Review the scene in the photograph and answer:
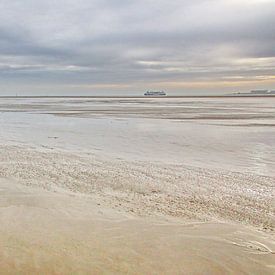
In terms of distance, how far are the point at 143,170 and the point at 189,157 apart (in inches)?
106

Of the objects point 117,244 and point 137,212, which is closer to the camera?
point 117,244

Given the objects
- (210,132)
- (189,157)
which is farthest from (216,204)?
(210,132)

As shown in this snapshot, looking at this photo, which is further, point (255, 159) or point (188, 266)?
point (255, 159)

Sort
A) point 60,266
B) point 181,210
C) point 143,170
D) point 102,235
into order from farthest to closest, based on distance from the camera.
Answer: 1. point 143,170
2. point 181,210
3. point 102,235
4. point 60,266

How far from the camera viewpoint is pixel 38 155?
11.8 m

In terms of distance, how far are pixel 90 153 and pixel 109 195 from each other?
530cm

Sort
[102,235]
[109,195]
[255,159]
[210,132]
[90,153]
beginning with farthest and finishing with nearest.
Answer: [210,132] < [90,153] < [255,159] < [109,195] < [102,235]

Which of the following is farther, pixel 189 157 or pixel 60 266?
pixel 189 157

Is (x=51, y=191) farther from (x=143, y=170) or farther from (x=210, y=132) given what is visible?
(x=210, y=132)

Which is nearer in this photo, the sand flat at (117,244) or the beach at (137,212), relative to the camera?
the sand flat at (117,244)

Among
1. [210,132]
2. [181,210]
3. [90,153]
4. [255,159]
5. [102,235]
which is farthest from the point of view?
[210,132]

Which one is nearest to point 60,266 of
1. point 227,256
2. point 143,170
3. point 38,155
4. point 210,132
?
point 227,256

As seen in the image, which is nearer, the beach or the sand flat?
the sand flat

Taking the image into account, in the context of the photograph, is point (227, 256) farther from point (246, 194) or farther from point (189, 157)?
point (189, 157)
